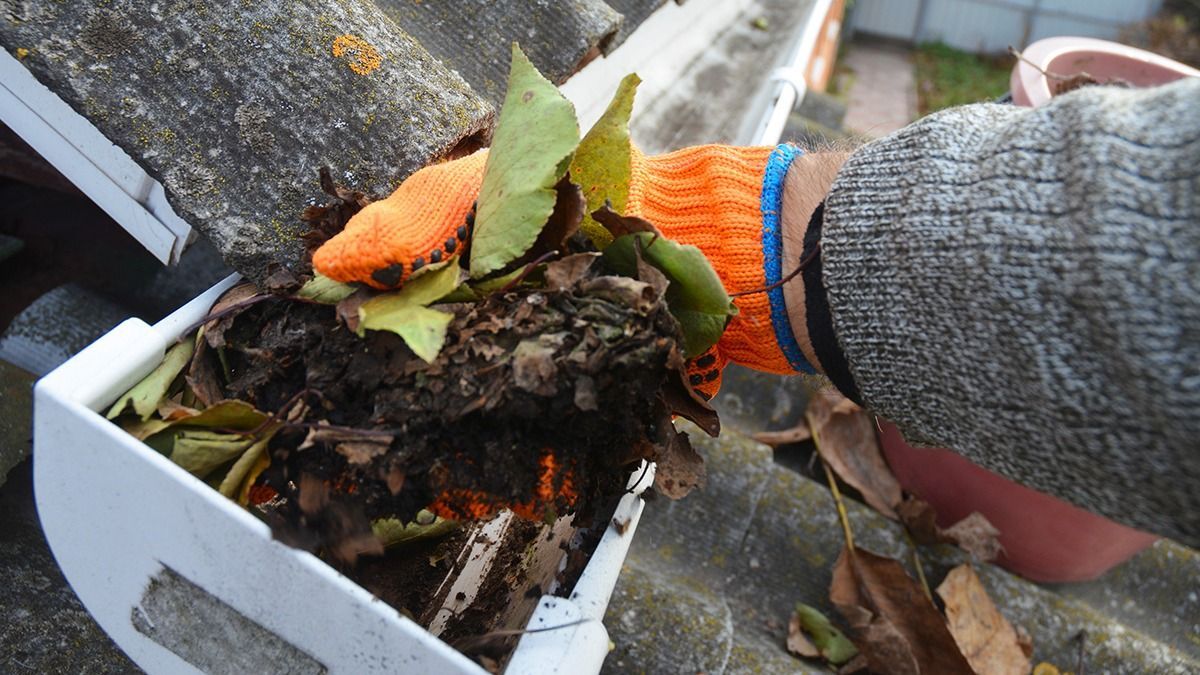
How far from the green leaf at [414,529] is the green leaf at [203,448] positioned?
0.61 feet

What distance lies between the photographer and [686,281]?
35.4 inches

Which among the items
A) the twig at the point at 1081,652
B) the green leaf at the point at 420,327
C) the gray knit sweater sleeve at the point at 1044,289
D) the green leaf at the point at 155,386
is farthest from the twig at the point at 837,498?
the green leaf at the point at 155,386

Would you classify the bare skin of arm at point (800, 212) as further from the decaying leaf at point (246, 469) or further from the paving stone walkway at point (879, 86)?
the paving stone walkway at point (879, 86)

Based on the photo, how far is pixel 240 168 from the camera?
100 centimetres

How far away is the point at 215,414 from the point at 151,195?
36 cm

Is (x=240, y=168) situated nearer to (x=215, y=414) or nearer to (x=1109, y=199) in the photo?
(x=215, y=414)

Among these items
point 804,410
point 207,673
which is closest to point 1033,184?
point 207,673

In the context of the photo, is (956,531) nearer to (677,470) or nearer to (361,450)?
(677,470)

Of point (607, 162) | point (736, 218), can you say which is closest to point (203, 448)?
point (607, 162)

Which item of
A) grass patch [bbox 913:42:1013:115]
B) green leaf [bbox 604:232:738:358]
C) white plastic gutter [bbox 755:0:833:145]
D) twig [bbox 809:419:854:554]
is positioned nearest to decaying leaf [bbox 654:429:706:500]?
green leaf [bbox 604:232:738:358]

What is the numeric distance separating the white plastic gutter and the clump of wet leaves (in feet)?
3.41

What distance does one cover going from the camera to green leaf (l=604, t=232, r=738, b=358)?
882mm

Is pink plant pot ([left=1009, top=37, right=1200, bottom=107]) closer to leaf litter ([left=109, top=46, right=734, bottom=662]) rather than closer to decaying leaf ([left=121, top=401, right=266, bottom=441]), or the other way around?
leaf litter ([left=109, top=46, right=734, bottom=662])

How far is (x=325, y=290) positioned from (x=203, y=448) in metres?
0.20
